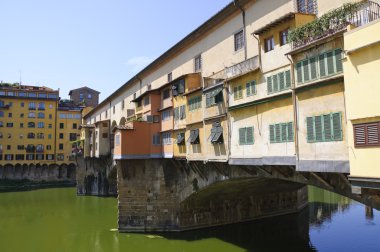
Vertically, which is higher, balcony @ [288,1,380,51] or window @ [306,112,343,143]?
balcony @ [288,1,380,51]

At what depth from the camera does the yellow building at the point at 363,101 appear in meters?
10.4

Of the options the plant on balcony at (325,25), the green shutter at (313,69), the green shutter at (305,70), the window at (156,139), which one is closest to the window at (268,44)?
the plant on balcony at (325,25)

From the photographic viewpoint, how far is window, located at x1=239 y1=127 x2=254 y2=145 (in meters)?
17.8

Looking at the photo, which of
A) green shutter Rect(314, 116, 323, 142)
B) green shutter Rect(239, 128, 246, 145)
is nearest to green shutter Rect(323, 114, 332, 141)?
green shutter Rect(314, 116, 323, 142)

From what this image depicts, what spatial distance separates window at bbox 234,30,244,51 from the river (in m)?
15.5

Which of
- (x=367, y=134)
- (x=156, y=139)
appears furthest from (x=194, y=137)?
(x=367, y=134)

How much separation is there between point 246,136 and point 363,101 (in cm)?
805

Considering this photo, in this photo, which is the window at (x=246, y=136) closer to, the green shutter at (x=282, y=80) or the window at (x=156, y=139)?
the green shutter at (x=282, y=80)

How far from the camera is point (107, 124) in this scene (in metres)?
51.6

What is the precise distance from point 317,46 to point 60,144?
254ft

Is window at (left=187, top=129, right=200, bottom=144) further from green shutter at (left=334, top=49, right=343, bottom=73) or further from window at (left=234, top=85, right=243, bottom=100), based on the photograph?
green shutter at (left=334, top=49, right=343, bottom=73)

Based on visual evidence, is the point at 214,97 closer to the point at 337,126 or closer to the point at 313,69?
the point at 313,69

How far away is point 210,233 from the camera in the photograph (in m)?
30.1

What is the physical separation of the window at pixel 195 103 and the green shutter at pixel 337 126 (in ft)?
39.6
